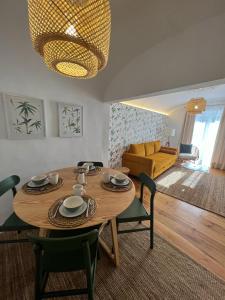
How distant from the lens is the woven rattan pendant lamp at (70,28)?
0.70 metres

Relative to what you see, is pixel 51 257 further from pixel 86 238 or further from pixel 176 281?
pixel 176 281

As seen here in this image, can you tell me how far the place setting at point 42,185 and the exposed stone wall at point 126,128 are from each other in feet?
6.65

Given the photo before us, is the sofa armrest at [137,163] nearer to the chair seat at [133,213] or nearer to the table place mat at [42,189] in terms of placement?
the chair seat at [133,213]

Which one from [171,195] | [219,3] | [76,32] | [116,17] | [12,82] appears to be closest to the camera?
[76,32]

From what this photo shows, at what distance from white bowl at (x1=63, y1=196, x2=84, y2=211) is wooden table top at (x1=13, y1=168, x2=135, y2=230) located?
142mm

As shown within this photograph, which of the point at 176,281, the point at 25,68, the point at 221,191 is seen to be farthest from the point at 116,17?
the point at 221,191

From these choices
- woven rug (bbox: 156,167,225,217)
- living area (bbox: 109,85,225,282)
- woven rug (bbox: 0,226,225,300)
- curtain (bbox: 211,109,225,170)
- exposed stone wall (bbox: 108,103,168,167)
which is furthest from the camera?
curtain (bbox: 211,109,225,170)

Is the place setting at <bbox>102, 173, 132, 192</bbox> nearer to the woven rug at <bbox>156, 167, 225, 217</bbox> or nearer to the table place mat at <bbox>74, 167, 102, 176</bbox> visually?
the table place mat at <bbox>74, 167, 102, 176</bbox>

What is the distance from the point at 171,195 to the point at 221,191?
1.27 m

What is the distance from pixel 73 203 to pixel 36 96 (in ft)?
5.20

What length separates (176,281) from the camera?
129cm

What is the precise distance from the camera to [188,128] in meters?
5.36

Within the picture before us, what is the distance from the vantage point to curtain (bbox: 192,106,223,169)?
4.75 metres

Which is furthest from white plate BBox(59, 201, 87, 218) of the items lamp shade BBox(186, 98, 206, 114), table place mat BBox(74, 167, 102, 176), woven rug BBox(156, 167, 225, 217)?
lamp shade BBox(186, 98, 206, 114)
